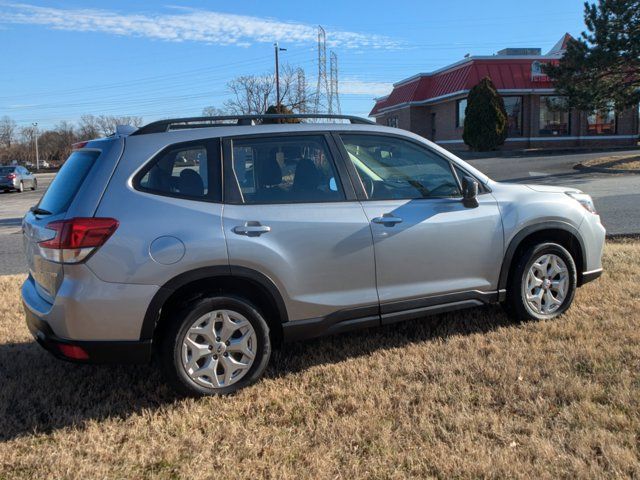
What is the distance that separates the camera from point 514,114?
33875 mm

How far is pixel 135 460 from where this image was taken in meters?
3.12

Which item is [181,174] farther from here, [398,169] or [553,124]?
[553,124]

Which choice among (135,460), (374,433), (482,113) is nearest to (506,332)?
(374,433)

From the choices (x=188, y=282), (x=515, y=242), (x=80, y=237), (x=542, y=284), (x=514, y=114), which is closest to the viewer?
(x=80, y=237)

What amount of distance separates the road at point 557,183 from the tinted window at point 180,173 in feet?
18.2

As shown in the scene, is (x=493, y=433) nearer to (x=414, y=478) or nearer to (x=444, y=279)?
(x=414, y=478)

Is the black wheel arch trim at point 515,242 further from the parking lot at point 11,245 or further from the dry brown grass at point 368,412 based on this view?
the parking lot at point 11,245

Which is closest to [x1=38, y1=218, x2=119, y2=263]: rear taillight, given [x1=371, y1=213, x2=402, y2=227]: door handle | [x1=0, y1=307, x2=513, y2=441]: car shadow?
[x1=0, y1=307, x2=513, y2=441]: car shadow

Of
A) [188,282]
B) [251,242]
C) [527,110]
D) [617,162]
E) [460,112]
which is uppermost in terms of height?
[460,112]

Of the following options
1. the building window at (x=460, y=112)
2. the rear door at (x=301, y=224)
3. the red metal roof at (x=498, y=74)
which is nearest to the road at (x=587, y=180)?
the red metal roof at (x=498, y=74)

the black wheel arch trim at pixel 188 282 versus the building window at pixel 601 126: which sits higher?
the building window at pixel 601 126

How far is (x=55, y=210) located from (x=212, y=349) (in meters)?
1.36

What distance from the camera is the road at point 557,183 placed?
9.84 m

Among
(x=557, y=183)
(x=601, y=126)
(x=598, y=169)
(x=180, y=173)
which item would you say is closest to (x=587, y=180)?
(x=557, y=183)
